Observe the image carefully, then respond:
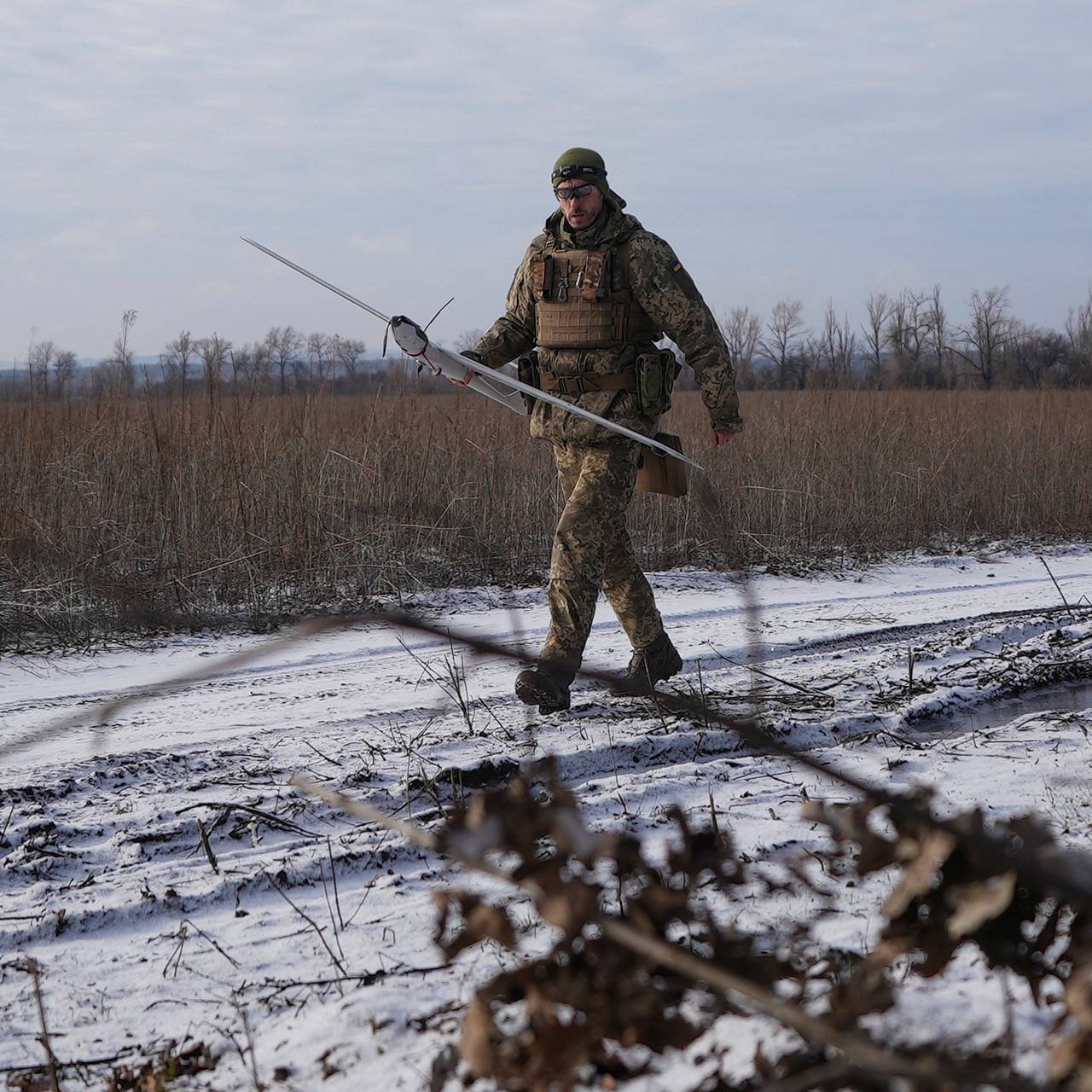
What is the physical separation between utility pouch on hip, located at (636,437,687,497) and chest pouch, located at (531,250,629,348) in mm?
437

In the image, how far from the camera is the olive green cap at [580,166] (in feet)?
13.1

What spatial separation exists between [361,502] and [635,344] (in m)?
2.57

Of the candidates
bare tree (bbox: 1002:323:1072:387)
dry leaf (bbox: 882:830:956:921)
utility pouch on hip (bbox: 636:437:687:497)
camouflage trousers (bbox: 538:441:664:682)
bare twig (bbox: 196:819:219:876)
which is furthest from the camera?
bare tree (bbox: 1002:323:1072:387)

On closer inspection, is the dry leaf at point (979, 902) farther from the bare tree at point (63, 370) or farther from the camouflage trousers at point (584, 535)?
the bare tree at point (63, 370)

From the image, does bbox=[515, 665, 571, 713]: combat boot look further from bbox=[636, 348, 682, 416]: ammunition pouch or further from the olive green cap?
the olive green cap

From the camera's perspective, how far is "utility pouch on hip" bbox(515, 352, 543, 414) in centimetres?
434

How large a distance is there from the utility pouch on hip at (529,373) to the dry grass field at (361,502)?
1.16 m

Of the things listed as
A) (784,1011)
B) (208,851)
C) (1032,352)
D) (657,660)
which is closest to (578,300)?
(657,660)

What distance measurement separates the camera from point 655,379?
4.08 m

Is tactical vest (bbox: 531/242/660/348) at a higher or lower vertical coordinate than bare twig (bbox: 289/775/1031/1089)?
higher

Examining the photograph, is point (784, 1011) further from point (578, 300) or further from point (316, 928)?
point (578, 300)

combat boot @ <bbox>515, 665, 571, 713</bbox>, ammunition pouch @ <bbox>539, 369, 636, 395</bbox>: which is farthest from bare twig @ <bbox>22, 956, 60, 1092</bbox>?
ammunition pouch @ <bbox>539, 369, 636, 395</bbox>

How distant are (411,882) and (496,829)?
1.68m

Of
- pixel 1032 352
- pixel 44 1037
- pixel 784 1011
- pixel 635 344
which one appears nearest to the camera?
pixel 784 1011
